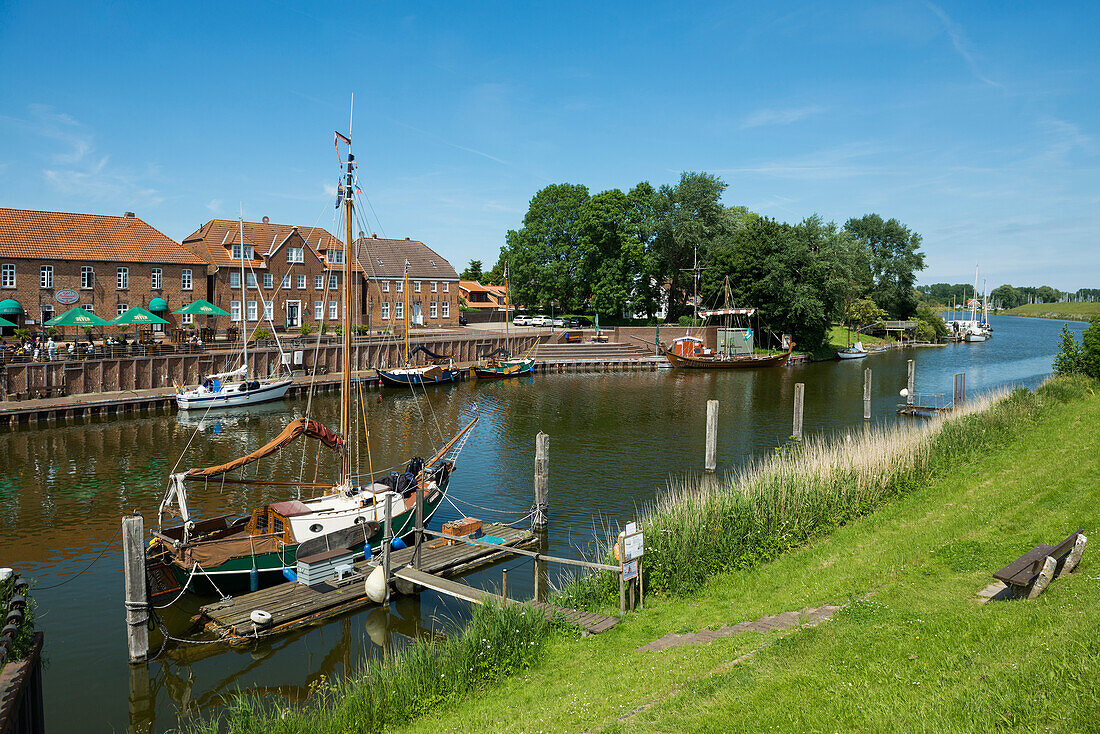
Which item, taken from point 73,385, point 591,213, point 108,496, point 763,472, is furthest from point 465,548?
point 591,213

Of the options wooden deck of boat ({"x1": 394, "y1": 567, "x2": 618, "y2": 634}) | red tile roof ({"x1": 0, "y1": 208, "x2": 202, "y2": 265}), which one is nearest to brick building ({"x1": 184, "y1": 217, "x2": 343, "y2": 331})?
red tile roof ({"x1": 0, "y1": 208, "x2": 202, "y2": 265})

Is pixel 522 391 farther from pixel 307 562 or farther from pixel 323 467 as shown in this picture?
pixel 307 562

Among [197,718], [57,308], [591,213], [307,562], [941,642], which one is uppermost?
[591,213]

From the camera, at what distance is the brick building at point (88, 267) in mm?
49375

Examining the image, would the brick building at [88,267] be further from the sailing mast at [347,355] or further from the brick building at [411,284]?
the sailing mast at [347,355]

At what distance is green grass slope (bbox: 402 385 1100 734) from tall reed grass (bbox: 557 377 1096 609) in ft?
1.88

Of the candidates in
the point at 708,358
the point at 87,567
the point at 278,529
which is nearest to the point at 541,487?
the point at 278,529

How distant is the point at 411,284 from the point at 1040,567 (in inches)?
2844

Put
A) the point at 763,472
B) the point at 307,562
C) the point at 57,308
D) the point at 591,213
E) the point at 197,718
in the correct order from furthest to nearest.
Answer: the point at 591,213 < the point at 57,308 < the point at 763,472 < the point at 307,562 < the point at 197,718

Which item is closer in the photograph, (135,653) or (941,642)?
(941,642)

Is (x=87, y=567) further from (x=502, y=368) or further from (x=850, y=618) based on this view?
(x=502, y=368)

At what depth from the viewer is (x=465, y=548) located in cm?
1819

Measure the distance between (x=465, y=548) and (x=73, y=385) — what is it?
3213 cm

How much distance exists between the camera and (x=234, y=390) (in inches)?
1642
